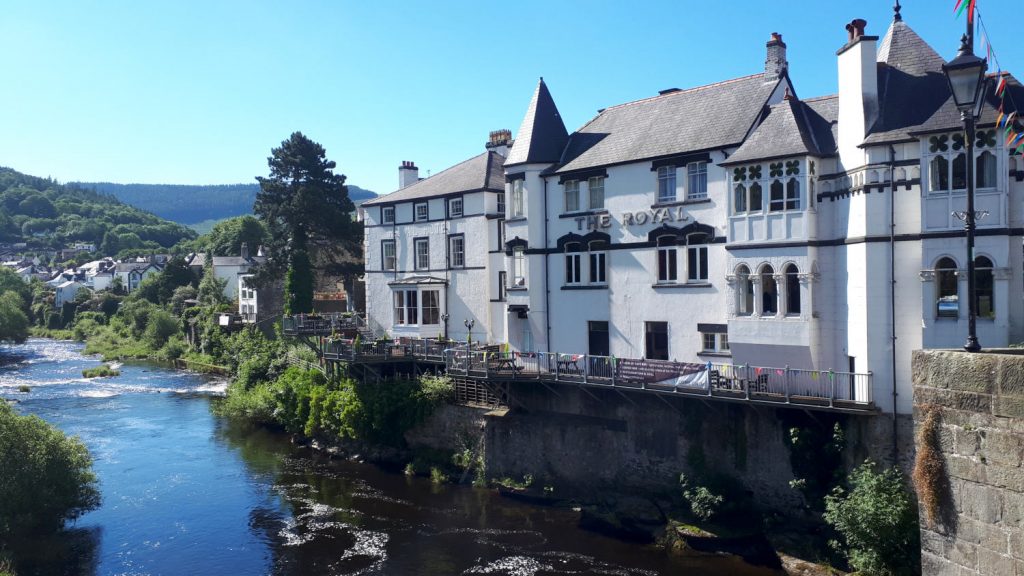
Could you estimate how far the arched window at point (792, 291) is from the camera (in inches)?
915

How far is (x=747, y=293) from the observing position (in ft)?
80.2

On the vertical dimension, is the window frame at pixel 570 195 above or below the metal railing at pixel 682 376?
above

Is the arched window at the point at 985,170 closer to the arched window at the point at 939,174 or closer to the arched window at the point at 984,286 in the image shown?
the arched window at the point at 939,174

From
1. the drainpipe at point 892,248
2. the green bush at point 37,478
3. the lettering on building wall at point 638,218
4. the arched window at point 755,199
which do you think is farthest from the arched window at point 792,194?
the green bush at point 37,478

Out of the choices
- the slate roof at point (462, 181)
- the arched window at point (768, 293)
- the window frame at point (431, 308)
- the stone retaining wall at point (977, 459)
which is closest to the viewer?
the stone retaining wall at point (977, 459)

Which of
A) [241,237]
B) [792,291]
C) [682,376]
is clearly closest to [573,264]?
[682,376]

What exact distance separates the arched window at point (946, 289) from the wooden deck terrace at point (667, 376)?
258cm

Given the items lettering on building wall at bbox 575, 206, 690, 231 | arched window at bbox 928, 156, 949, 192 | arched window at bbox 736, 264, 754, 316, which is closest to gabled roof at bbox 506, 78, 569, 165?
lettering on building wall at bbox 575, 206, 690, 231

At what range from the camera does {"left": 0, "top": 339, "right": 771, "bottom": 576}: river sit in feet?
76.5

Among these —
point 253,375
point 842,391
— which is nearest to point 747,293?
point 842,391

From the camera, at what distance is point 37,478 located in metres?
24.7

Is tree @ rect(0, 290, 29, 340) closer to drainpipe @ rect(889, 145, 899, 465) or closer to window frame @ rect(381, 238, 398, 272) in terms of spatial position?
window frame @ rect(381, 238, 398, 272)

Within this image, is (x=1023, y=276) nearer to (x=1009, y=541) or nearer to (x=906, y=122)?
(x=906, y=122)

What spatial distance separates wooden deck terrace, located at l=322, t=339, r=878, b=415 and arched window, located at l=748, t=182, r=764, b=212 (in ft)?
16.7
